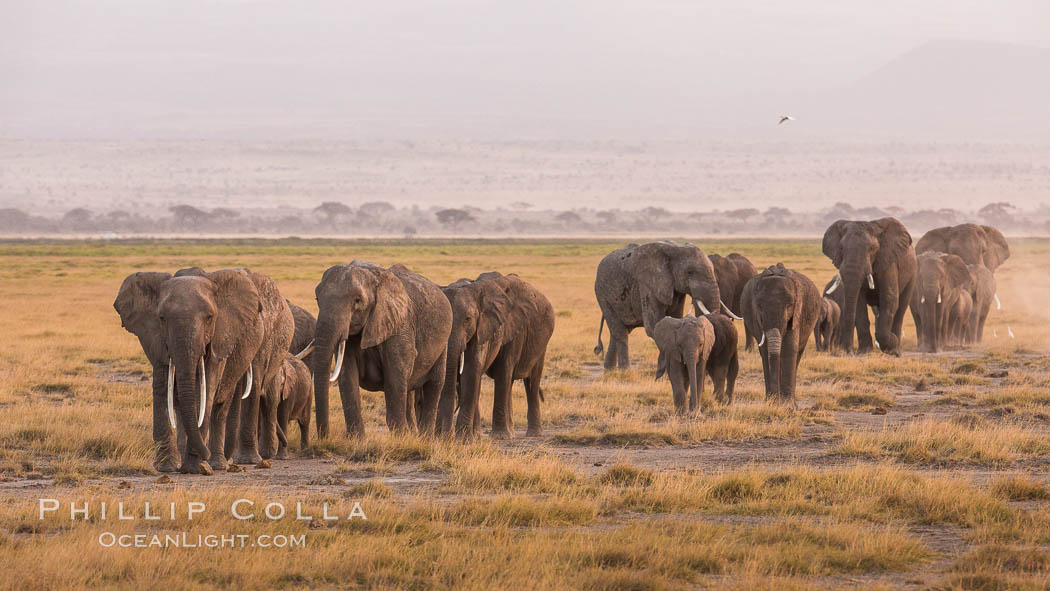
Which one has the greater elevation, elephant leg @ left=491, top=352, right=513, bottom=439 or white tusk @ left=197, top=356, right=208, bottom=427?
white tusk @ left=197, top=356, right=208, bottom=427

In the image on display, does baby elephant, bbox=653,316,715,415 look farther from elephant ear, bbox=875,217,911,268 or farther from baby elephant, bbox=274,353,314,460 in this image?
elephant ear, bbox=875,217,911,268

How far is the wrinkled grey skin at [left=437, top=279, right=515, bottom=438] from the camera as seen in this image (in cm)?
1605

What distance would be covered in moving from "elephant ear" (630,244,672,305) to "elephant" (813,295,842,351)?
20.4 ft

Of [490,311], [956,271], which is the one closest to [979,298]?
[956,271]

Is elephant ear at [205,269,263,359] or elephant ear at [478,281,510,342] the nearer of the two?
elephant ear at [205,269,263,359]

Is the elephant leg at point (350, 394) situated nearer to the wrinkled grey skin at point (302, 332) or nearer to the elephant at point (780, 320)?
the wrinkled grey skin at point (302, 332)

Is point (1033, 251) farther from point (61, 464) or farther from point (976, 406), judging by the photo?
point (61, 464)

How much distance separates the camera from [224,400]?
44.0 feet

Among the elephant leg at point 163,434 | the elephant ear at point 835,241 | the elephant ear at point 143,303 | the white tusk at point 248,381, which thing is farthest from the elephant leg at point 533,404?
the elephant ear at point 835,241

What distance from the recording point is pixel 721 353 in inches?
778

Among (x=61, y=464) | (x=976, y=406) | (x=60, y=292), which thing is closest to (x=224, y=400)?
(x=61, y=464)

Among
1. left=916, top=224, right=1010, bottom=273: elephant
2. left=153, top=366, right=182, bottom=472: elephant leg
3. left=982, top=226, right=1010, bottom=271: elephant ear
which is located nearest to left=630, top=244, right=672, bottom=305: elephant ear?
left=153, top=366, right=182, bottom=472: elephant leg

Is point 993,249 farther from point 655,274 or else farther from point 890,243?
point 655,274

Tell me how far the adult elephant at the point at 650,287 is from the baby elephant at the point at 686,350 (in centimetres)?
453
